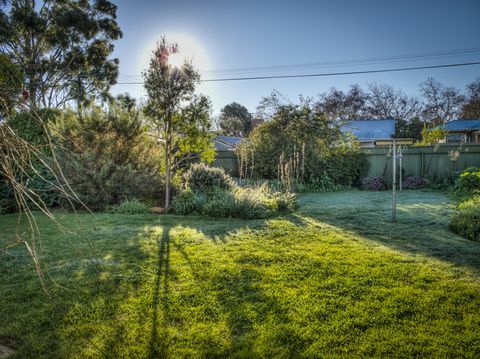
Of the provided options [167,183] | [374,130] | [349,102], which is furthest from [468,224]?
[349,102]

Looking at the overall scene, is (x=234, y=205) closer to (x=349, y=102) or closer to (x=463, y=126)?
(x=463, y=126)

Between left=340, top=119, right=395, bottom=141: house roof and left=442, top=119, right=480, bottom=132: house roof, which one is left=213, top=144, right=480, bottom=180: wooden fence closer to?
left=340, top=119, right=395, bottom=141: house roof

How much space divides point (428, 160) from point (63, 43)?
21.9 metres

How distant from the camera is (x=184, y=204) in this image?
7152mm

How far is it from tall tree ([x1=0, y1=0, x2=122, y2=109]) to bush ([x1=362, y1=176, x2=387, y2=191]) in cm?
1674

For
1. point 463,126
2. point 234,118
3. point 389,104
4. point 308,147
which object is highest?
point 389,104

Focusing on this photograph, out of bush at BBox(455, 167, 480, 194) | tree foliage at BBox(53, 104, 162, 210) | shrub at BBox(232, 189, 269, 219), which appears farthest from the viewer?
bush at BBox(455, 167, 480, 194)

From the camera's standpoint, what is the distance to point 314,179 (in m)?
12.8

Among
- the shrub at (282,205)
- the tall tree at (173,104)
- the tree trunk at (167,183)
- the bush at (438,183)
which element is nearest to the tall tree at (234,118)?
the bush at (438,183)

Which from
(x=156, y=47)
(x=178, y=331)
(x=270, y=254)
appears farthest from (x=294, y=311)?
(x=156, y=47)

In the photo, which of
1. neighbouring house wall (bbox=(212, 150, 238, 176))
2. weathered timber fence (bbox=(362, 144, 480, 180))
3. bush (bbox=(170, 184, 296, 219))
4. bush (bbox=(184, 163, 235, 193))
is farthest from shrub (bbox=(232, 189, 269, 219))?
weathered timber fence (bbox=(362, 144, 480, 180))

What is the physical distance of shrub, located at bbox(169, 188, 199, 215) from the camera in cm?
711

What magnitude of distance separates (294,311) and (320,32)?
35.6 ft

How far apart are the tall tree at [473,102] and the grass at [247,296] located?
37444mm
